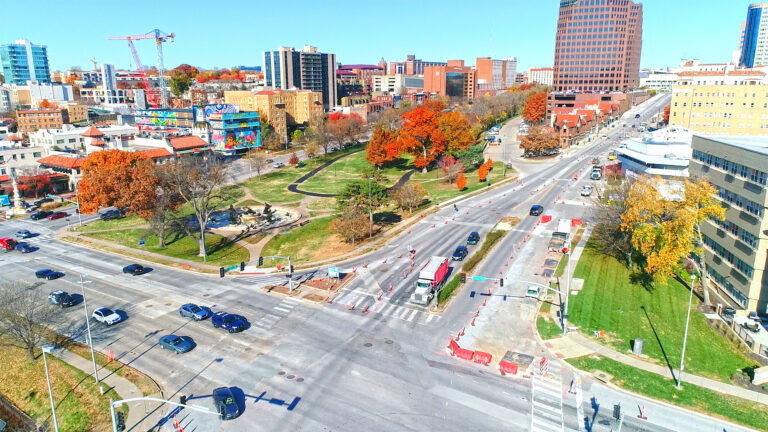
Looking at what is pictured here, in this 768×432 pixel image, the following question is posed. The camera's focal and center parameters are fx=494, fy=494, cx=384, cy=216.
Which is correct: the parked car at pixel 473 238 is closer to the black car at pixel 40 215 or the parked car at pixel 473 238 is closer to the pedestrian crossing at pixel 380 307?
the pedestrian crossing at pixel 380 307

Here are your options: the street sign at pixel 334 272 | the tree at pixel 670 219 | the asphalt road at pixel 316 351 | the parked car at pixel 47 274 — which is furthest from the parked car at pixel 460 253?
the parked car at pixel 47 274

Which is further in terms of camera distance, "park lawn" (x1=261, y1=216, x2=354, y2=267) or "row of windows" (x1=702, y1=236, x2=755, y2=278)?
"park lawn" (x1=261, y1=216, x2=354, y2=267)

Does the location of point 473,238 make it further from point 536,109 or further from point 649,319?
point 536,109

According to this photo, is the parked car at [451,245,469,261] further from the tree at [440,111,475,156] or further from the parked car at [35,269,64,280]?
the tree at [440,111,475,156]

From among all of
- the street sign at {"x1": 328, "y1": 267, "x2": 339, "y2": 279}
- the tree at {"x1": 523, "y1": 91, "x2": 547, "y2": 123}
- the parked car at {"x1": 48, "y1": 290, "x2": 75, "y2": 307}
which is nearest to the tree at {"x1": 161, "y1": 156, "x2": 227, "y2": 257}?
the parked car at {"x1": 48, "y1": 290, "x2": 75, "y2": 307}

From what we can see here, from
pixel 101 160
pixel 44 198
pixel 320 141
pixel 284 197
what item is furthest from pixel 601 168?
pixel 44 198

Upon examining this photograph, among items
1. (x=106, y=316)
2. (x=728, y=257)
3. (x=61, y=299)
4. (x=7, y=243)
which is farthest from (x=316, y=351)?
(x=7, y=243)
